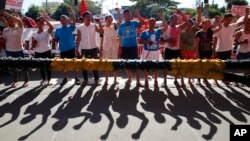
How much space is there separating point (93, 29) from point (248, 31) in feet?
12.7

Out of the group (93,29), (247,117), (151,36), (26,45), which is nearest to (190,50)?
(151,36)

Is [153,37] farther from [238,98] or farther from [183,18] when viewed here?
[238,98]

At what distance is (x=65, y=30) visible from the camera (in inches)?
339

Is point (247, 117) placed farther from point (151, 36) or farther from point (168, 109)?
point (151, 36)

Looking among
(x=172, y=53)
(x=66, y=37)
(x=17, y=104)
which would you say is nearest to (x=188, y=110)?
(x=172, y=53)

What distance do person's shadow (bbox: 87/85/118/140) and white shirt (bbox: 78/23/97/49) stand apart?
1166mm

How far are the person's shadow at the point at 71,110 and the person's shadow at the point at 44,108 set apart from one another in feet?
0.64

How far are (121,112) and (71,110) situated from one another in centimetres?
96

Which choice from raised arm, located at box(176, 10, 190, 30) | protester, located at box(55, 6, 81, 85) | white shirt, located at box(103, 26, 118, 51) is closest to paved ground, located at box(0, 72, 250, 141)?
protester, located at box(55, 6, 81, 85)

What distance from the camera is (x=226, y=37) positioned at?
8484 mm

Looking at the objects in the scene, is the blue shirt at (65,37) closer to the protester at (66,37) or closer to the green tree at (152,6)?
the protester at (66,37)

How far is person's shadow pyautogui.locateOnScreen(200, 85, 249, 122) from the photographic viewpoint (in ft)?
19.1

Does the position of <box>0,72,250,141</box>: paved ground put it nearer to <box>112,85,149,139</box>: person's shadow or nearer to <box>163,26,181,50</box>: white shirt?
<box>112,85,149,139</box>: person's shadow

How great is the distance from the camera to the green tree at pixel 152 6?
8808 centimetres
